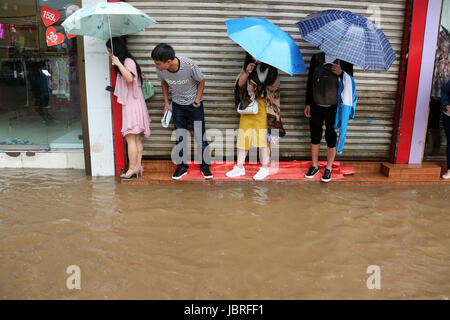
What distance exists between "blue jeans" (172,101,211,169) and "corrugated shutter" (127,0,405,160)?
37 cm

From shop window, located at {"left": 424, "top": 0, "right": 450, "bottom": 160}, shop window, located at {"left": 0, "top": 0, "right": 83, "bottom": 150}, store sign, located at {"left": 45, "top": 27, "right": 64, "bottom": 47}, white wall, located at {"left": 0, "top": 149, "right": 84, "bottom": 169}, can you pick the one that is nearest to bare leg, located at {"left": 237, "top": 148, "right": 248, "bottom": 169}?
white wall, located at {"left": 0, "top": 149, "right": 84, "bottom": 169}

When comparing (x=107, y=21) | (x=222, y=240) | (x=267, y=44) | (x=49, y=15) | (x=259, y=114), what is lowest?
(x=222, y=240)

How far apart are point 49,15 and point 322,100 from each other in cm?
410

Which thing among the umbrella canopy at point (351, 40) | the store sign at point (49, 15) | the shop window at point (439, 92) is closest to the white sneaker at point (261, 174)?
the umbrella canopy at point (351, 40)

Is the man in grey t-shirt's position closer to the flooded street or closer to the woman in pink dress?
the woman in pink dress

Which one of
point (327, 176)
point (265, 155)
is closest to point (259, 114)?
point (265, 155)

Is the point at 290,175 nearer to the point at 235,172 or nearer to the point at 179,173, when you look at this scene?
the point at 235,172

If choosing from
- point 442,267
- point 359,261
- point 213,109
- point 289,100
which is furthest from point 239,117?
point 442,267

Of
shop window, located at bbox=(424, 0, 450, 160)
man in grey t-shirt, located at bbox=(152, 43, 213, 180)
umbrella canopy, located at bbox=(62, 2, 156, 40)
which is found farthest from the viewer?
shop window, located at bbox=(424, 0, 450, 160)

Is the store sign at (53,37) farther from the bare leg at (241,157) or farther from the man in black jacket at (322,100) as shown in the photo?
the man in black jacket at (322,100)

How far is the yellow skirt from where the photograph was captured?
5184mm

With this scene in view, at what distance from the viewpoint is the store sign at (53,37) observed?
5.73m

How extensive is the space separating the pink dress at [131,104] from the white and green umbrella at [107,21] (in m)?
0.49

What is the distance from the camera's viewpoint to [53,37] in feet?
18.9
